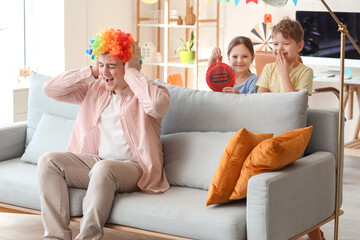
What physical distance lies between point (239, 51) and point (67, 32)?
2809 mm

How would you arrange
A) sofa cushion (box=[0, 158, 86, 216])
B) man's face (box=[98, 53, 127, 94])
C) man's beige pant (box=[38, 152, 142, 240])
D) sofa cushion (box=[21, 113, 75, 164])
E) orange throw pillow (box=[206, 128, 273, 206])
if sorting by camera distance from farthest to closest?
sofa cushion (box=[21, 113, 75, 164]) → man's face (box=[98, 53, 127, 94]) → sofa cushion (box=[0, 158, 86, 216]) → man's beige pant (box=[38, 152, 142, 240]) → orange throw pillow (box=[206, 128, 273, 206])

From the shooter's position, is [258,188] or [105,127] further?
[105,127]

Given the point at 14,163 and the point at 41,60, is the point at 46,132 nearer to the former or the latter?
the point at 14,163

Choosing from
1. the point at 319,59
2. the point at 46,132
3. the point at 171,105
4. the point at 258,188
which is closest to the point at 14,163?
the point at 46,132

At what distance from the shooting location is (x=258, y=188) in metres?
2.55

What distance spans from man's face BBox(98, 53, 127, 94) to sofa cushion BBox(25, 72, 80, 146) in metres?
0.53

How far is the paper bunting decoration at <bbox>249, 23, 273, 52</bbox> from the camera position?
20.2 ft

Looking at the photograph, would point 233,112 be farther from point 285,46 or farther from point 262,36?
point 262,36

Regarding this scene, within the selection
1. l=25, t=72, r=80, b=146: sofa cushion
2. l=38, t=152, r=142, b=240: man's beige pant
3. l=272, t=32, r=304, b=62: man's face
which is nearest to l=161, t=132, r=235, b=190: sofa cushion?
l=38, t=152, r=142, b=240: man's beige pant

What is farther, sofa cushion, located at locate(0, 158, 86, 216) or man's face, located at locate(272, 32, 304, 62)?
man's face, located at locate(272, 32, 304, 62)

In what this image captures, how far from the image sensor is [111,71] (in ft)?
10.5

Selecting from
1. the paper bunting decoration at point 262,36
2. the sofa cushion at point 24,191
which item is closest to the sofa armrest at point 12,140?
the sofa cushion at point 24,191

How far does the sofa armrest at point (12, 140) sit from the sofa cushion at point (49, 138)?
138 millimetres

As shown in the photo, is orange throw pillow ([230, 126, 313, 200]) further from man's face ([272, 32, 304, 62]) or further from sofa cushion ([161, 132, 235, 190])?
man's face ([272, 32, 304, 62])
